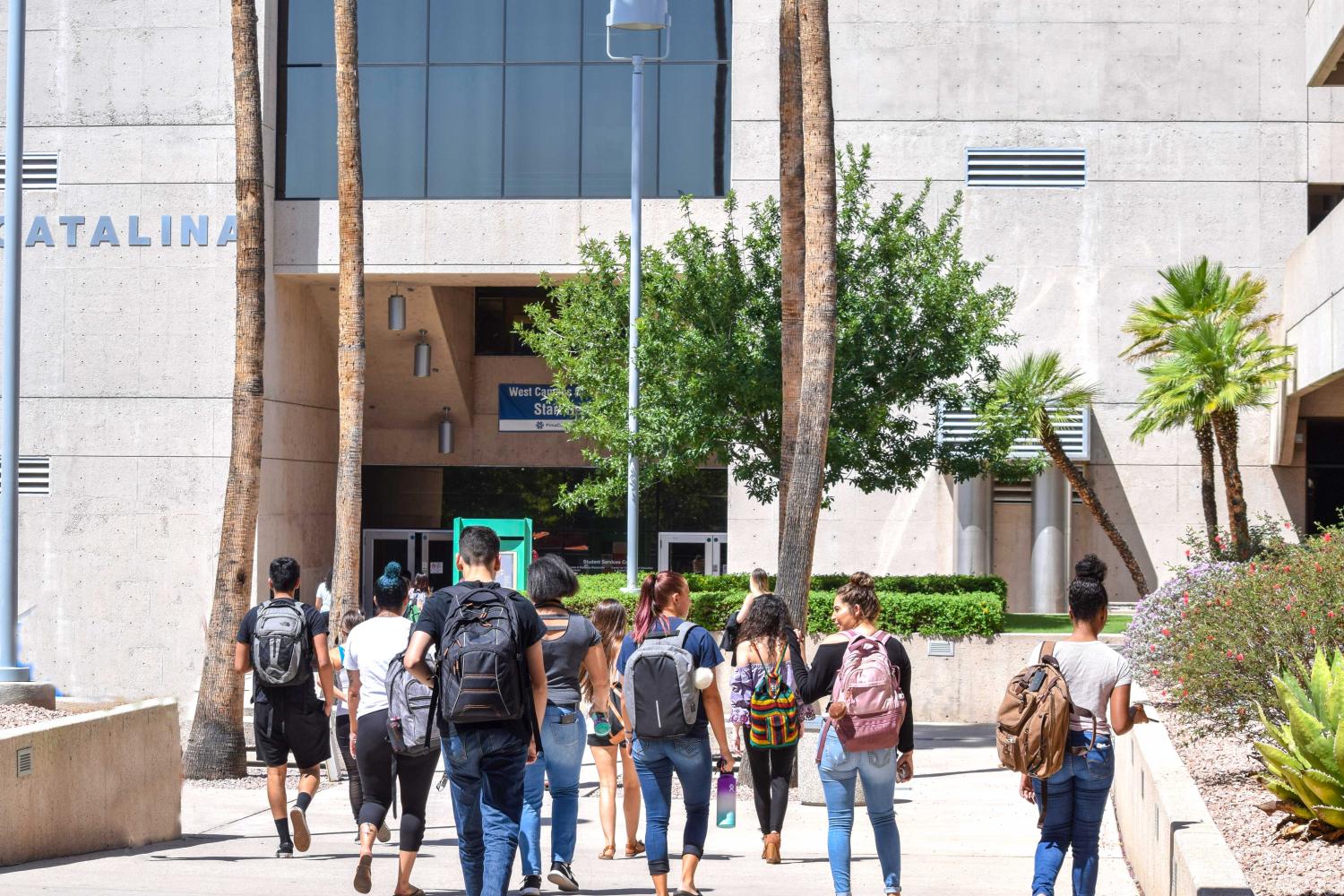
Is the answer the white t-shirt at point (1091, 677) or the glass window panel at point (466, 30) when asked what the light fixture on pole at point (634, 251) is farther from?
the white t-shirt at point (1091, 677)

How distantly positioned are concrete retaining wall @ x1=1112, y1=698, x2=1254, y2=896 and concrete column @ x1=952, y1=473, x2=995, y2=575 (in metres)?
13.0

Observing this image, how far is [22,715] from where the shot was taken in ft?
34.3

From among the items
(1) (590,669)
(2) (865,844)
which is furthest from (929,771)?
(1) (590,669)

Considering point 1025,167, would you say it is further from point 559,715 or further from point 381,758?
point 381,758

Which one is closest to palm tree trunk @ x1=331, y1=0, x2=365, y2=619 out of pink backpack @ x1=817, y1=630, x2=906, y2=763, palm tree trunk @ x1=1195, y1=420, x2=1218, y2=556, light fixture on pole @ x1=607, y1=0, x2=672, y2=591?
light fixture on pole @ x1=607, y1=0, x2=672, y2=591

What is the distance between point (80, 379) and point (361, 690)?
20079mm

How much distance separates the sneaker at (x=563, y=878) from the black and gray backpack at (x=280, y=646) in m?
1.99

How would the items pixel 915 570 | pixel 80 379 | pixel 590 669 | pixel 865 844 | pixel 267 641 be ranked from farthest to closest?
pixel 80 379 < pixel 915 570 < pixel 865 844 < pixel 267 641 < pixel 590 669

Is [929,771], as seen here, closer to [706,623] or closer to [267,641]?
[706,623]

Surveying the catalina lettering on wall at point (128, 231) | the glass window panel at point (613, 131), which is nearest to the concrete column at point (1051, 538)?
the glass window panel at point (613, 131)

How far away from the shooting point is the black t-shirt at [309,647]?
360 inches

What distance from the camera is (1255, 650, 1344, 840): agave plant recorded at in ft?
25.4

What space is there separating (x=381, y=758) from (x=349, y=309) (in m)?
8.81

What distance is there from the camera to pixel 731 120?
25484 mm
